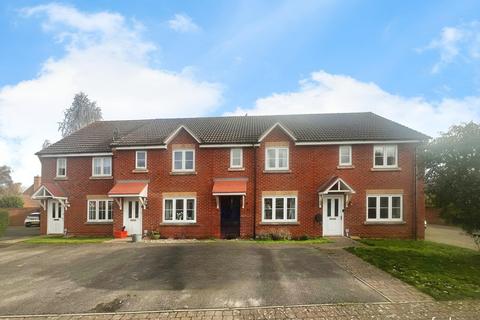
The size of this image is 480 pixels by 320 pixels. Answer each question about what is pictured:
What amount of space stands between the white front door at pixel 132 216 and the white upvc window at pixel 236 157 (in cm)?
710

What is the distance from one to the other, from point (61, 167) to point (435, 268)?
2537 centimetres

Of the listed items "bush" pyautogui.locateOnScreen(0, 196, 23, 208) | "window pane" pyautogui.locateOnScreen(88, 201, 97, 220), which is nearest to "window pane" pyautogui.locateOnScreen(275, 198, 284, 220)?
"window pane" pyautogui.locateOnScreen(88, 201, 97, 220)

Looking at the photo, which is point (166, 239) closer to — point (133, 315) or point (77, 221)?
point (77, 221)

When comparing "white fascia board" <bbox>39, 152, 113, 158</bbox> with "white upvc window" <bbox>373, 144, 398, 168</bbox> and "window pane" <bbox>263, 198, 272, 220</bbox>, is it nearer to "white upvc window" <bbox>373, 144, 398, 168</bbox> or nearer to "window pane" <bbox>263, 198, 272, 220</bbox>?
"window pane" <bbox>263, 198, 272, 220</bbox>

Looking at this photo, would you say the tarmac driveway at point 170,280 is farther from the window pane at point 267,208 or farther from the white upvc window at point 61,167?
the white upvc window at point 61,167

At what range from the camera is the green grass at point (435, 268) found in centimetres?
913

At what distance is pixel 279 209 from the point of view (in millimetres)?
21438

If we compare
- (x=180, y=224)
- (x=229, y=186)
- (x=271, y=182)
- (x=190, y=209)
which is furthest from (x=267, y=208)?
(x=180, y=224)

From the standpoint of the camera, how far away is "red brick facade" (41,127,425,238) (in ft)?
68.9

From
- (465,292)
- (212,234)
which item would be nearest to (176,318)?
(465,292)

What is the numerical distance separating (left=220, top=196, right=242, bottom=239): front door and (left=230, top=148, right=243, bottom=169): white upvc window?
7.74 ft

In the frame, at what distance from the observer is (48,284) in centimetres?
1056

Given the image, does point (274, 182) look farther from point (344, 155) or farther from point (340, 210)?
point (344, 155)

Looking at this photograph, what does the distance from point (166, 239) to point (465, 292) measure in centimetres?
1665
